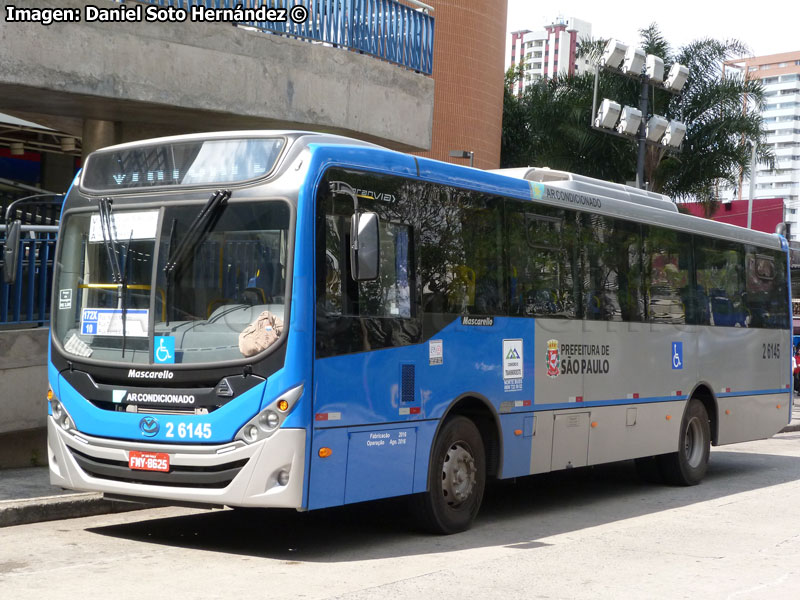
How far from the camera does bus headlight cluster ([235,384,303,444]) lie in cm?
744

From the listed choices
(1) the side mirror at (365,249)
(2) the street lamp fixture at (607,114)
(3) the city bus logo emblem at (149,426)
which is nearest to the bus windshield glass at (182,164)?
(1) the side mirror at (365,249)

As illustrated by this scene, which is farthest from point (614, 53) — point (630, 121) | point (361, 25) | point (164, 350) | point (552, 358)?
point (164, 350)

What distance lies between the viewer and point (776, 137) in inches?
7810

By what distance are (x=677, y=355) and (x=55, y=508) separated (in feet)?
23.9

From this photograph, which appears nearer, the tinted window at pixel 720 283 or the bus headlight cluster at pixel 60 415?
the bus headlight cluster at pixel 60 415

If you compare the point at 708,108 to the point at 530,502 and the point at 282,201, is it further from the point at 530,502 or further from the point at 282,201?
the point at 282,201

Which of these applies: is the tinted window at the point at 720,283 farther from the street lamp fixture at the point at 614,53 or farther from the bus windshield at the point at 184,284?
the bus windshield at the point at 184,284

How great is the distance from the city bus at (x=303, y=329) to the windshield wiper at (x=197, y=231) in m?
0.01

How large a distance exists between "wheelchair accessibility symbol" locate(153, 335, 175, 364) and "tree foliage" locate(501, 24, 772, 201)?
2455cm

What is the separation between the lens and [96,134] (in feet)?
48.1

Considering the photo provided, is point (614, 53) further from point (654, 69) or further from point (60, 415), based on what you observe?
point (60, 415)

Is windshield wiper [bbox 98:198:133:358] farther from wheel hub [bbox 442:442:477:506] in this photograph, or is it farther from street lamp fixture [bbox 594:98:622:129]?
street lamp fixture [bbox 594:98:622:129]

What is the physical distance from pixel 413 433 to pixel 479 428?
1236mm

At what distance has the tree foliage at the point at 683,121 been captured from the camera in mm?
31047
